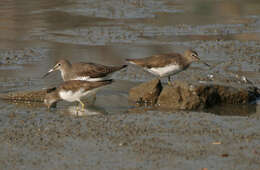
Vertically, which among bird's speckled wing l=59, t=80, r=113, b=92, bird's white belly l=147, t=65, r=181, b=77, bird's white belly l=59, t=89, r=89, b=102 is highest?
bird's white belly l=147, t=65, r=181, b=77

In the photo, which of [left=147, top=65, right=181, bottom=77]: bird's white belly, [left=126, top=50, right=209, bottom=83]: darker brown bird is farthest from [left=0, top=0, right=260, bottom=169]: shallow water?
[left=147, top=65, right=181, bottom=77]: bird's white belly

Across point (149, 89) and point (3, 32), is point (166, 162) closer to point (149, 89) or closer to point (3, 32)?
point (149, 89)

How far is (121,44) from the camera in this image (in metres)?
14.4

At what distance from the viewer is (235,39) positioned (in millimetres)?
14922

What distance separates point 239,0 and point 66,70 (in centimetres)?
1146

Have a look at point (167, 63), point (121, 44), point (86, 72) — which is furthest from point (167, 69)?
point (121, 44)

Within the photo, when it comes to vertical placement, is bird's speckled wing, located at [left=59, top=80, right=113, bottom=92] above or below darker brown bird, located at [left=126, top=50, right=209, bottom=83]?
below

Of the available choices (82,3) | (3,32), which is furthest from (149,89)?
(82,3)

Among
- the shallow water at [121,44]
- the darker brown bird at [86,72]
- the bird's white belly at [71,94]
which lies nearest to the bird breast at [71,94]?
the bird's white belly at [71,94]

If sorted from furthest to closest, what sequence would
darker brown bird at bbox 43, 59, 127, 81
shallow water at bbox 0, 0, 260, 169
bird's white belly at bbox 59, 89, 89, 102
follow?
darker brown bird at bbox 43, 59, 127, 81, bird's white belly at bbox 59, 89, 89, 102, shallow water at bbox 0, 0, 260, 169

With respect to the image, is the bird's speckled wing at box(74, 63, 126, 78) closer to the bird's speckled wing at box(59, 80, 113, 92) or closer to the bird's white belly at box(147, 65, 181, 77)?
the bird's white belly at box(147, 65, 181, 77)

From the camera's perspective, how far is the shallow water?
870 centimetres

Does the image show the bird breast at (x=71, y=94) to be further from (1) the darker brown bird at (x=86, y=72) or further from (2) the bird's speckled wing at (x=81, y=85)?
(1) the darker brown bird at (x=86, y=72)

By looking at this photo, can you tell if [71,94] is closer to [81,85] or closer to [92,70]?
[81,85]
